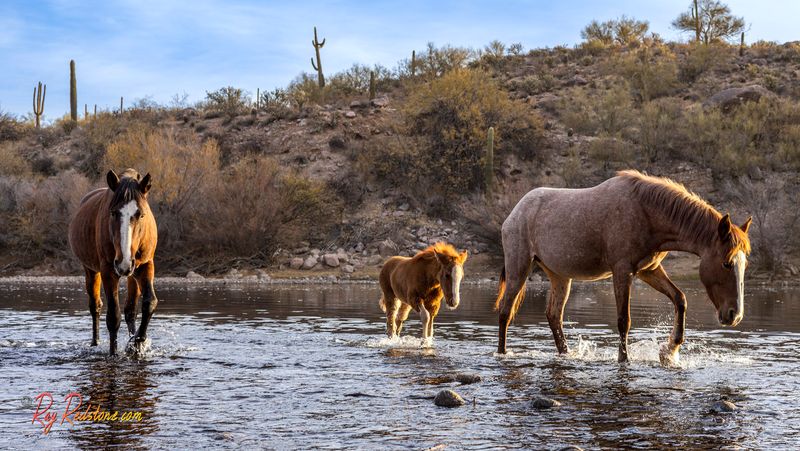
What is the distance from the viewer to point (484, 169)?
1602 inches

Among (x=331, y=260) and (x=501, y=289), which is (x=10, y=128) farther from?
(x=501, y=289)

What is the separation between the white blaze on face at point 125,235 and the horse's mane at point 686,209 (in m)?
5.76

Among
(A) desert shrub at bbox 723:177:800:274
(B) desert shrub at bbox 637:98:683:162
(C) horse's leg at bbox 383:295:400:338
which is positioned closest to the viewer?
(C) horse's leg at bbox 383:295:400:338

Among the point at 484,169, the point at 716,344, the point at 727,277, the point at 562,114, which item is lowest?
the point at 716,344

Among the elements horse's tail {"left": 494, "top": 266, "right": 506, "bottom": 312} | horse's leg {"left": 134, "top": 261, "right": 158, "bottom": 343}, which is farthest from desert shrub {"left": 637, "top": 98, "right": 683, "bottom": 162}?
horse's leg {"left": 134, "top": 261, "right": 158, "bottom": 343}

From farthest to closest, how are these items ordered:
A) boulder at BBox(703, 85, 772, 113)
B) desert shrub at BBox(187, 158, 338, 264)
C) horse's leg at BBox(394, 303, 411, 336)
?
boulder at BBox(703, 85, 772, 113), desert shrub at BBox(187, 158, 338, 264), horse's leg at BBox(394, 303, 411, 336)

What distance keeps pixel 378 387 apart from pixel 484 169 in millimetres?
32851

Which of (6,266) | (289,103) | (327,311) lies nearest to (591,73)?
(289,103)

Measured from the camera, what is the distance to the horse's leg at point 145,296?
34.5 feet

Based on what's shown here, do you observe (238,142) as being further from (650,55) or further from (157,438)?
(157,438)

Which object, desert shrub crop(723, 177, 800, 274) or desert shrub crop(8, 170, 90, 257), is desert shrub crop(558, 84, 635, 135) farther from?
desert shrub crop(8, 170, 90, 257)

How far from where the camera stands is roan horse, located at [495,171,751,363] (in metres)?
9.51

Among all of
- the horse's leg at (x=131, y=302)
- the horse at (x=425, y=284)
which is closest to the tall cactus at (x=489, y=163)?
the horse at (x=425, y=284)

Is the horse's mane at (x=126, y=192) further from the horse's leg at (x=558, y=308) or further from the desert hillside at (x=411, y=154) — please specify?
the desert hillside at (x=411, y=154)
